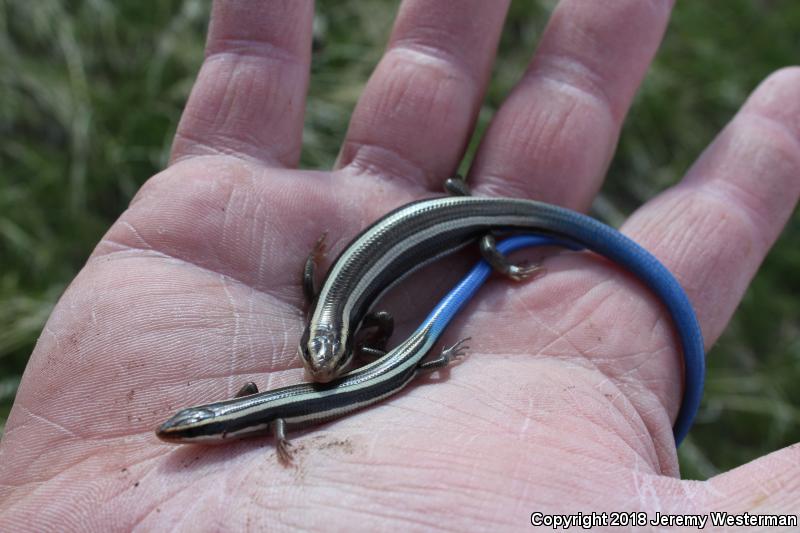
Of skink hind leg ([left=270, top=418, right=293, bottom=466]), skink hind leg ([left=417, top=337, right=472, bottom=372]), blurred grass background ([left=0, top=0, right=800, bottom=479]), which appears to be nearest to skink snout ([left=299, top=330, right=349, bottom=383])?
skink hind leg ([left=270, top=418, right=293, bottom=466])

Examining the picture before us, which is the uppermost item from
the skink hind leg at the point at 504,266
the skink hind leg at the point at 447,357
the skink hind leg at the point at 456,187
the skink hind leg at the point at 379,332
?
the skink hind leg at the point at 456,187

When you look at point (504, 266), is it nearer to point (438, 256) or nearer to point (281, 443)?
point (438, 256)

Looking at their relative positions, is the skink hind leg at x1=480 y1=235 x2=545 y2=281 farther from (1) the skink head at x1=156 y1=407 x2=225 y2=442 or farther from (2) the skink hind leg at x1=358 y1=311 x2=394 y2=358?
(1) the skink head at x1=156 y1=407 x2=225 y2=442

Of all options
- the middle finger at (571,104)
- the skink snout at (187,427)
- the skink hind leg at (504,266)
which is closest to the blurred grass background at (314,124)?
the middle finger at (571,104)

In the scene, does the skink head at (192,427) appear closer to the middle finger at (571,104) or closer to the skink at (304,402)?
the skink at (304,402)

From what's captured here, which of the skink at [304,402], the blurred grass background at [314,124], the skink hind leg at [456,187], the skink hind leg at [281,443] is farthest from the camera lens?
the blurred grass background at [314,124]

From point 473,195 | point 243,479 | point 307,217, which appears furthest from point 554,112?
point 243,479

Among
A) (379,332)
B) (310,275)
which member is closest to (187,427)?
(310,275)
